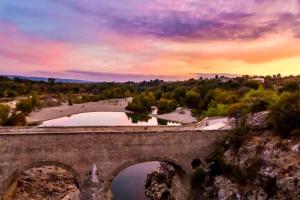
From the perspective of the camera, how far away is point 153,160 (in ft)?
80.2

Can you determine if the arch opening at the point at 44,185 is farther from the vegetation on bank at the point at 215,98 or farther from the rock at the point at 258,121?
the vegetation on bank at the point at 215,98

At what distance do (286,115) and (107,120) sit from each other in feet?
169

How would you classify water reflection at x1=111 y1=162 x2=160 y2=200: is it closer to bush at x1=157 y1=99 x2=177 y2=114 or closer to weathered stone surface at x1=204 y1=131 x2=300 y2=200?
weathered stone surface at x1=204 y1=131 x2=300 y2=200

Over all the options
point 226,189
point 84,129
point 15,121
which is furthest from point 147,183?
point 15,121

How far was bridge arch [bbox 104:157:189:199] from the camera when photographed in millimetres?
23578

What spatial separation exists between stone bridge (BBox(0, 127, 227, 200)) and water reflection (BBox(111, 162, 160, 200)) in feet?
17.0

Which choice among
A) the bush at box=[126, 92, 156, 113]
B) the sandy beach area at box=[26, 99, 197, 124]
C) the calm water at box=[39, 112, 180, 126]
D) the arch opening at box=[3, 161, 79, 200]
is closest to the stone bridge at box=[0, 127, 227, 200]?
the arch opening at box=[3, 161, 79, 200]

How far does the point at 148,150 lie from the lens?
24.3 metres

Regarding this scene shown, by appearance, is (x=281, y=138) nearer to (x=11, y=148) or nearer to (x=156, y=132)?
(x=156, y=132)

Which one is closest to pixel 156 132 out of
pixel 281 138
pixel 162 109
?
pixel 281 138

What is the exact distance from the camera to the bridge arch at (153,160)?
23.6 meters

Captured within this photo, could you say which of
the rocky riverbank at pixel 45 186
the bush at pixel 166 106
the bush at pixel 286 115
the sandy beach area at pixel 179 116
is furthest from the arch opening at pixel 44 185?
the bush at pixel 166 106

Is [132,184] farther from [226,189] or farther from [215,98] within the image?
[215,98]

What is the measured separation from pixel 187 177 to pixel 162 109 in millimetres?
56382
